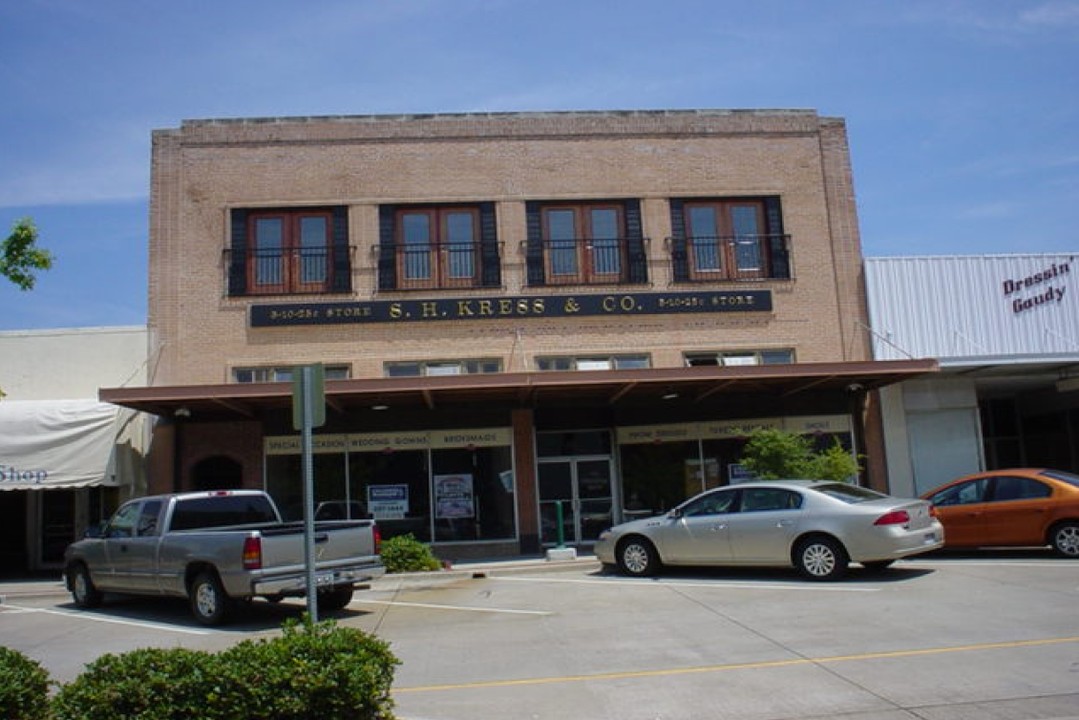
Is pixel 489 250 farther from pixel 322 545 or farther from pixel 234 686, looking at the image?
pixel 234 686

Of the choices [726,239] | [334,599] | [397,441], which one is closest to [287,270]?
Answer: [397,441]

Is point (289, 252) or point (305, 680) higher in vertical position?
point (289, 252)

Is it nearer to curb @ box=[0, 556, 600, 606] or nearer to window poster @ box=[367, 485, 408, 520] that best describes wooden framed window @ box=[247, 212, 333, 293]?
window poster @ box=[367, 485, 408, 520]

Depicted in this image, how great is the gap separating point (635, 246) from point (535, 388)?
5009 mm

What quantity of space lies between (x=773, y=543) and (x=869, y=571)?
1.65 m

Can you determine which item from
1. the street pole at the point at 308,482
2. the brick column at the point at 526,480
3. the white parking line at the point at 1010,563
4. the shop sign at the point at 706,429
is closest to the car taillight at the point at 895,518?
the white parking line at the point at 1010,563

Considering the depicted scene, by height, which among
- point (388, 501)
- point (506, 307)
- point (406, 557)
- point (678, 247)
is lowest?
point (406, 557)

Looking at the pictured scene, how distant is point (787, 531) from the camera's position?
14.1 meters

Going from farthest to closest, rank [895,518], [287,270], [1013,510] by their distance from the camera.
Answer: [287,270]
[1013,510]
[895,518]

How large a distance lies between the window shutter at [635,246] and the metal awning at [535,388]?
2.97m

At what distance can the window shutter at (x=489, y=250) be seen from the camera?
22.3m

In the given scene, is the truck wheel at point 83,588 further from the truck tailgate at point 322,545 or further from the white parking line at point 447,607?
the truck tailgate at point 322,545

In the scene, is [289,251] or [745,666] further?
[289,251]

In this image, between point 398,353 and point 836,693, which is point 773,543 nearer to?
point 836,693
